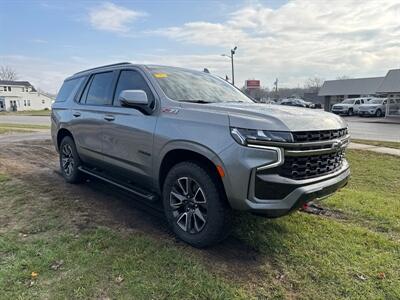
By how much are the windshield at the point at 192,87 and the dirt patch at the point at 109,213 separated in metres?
1.60

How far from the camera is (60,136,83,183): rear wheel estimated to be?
567cm

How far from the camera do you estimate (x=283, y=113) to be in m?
3.21

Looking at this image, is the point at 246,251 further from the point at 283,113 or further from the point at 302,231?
the point at 283,113

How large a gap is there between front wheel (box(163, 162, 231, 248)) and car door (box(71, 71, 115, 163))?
1.72 metres

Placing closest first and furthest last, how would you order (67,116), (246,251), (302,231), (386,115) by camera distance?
(246,251)
(302,231)
(67,116)
(386,115)

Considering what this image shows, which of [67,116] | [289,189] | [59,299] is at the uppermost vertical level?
[67,116]

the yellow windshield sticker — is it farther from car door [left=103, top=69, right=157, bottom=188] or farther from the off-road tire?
the off-road tire

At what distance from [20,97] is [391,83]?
71087 mm

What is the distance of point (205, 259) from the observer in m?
3.24

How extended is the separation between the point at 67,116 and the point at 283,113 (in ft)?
13.2

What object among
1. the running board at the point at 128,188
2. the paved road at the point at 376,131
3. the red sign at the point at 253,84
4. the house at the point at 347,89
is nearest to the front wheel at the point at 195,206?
the running board at the point at 128,188

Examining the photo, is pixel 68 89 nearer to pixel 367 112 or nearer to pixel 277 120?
pixel 277 120

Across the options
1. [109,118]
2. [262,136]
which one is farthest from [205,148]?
[109,118]

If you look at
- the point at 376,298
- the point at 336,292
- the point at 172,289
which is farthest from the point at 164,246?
the point at 376,298
